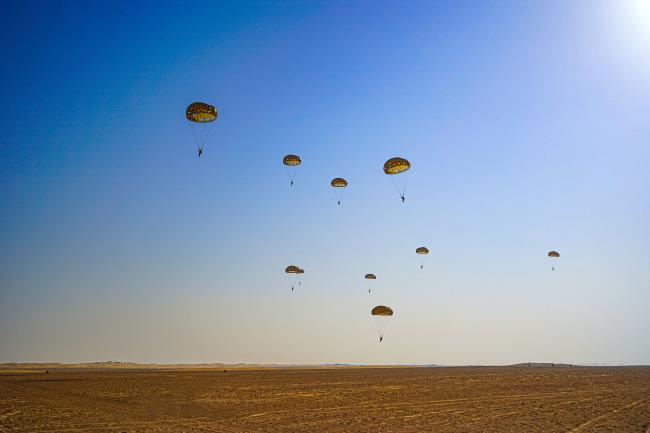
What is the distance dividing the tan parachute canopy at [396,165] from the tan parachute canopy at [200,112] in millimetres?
12938

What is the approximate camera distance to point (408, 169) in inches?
1276

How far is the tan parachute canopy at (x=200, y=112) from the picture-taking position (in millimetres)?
27438

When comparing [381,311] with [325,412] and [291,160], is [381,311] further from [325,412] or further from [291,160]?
[325,412]

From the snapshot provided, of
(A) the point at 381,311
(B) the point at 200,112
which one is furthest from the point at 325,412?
(A) the point at 381,311

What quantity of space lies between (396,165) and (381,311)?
544 inches

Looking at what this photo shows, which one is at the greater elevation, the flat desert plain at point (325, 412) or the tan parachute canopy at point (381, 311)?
the tan parachute canopy at point (381, 311)

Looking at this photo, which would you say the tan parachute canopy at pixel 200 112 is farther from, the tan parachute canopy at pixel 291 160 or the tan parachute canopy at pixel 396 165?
the tan parachute canopy at pixel 396 165

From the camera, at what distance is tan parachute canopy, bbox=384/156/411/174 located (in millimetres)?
32156

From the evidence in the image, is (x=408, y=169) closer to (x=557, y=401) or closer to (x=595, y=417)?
(x=557, y=401)

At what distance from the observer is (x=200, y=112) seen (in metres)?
27.5

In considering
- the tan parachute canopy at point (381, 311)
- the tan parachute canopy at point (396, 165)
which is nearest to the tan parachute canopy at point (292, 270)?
A: the tan parachute canopy at point (381, 311)

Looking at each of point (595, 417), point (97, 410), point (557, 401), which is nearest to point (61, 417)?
point (97, 410)

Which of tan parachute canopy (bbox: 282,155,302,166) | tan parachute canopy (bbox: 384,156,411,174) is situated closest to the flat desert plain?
tan parachute canopy (bbox: 384,156,411,174)

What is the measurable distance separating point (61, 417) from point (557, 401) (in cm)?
2261
